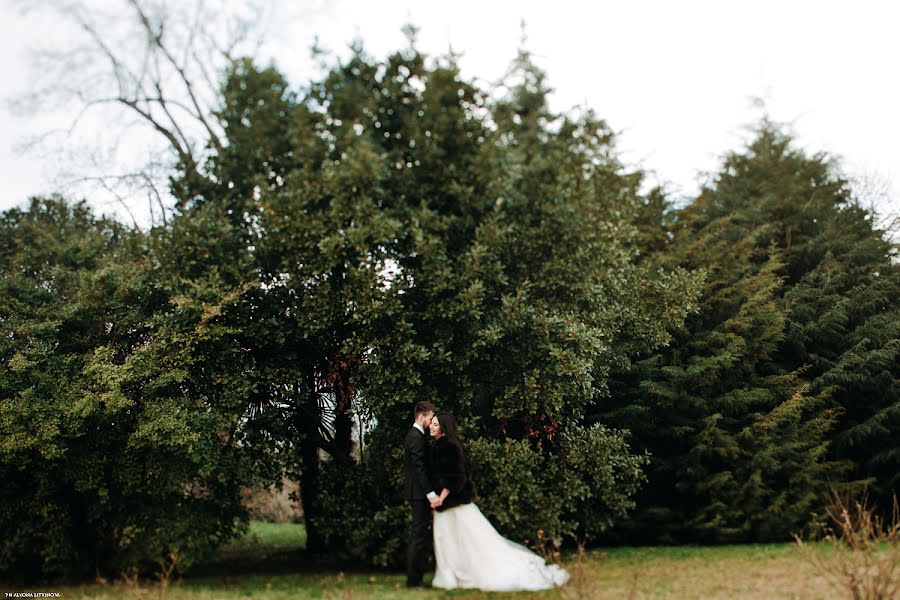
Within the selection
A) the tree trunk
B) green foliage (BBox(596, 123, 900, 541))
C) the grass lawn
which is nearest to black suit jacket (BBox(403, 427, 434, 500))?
the grass lawn

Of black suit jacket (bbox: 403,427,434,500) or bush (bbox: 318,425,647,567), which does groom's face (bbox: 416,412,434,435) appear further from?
bush (bbox: 318,425,647,567)

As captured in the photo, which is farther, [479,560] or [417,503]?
[417,503]

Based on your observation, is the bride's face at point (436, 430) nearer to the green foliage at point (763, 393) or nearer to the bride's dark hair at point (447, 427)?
the bride's dark hair at point (447, 427)

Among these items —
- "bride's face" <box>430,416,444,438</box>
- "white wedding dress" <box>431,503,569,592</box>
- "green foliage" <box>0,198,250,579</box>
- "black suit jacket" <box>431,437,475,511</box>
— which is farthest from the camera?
"green foliage" <box>0,198,250,579</box>

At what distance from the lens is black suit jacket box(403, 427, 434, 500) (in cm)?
825

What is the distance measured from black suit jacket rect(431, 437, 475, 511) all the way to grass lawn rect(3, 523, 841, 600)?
3.29ft

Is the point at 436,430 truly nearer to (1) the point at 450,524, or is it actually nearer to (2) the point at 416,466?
(2) the point at 416,466

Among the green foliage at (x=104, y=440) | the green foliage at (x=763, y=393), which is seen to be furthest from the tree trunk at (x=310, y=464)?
the green foliage at (x=763, y=393)

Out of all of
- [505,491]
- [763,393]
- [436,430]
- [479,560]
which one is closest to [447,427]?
[436,430]

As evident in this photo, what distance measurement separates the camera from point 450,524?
8.23 meters

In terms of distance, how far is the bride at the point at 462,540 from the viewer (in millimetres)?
7895

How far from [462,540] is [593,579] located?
59.8 inches

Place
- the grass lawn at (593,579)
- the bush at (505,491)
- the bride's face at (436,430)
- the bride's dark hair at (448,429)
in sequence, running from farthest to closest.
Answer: the bush at (505,491)
the bride's face at (436,430)
the bride's dark hair at (448,429)
the grass lawn at (593,579)

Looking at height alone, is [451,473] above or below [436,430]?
below
